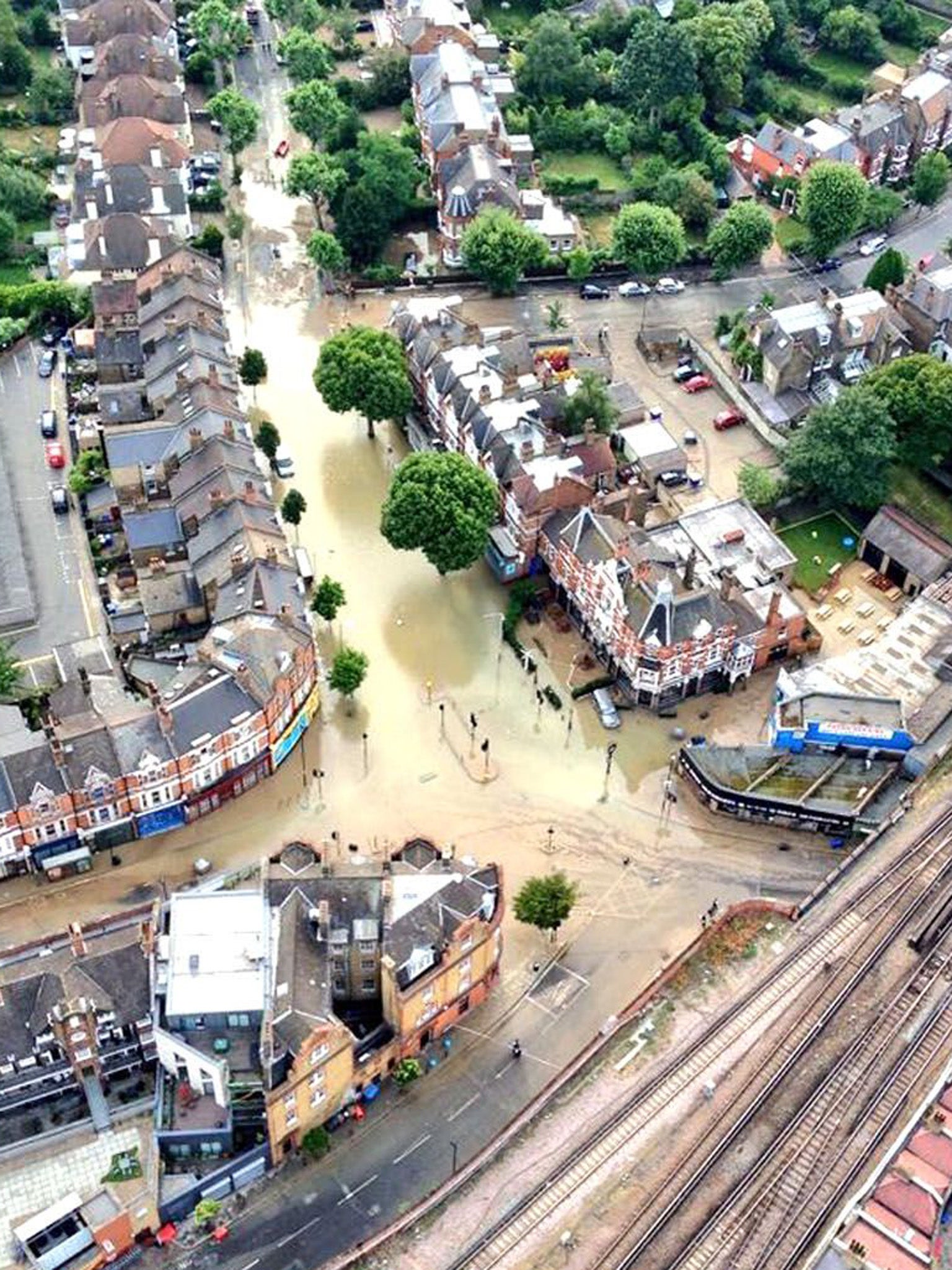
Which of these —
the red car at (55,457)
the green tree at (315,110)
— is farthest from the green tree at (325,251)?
the red car at (55,457)

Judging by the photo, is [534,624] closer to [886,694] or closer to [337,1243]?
[886,694]

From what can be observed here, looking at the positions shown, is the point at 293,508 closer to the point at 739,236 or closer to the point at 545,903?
the point at 545,903

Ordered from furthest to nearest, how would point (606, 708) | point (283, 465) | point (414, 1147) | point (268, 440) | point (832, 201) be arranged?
point (832, 201) < point (283, 465) < point (268, 440) < point (606, 708) < point (414, 1147)

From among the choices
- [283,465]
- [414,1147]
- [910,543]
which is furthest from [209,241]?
[414,1147]

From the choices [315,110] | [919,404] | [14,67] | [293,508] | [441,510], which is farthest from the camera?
[14,67]

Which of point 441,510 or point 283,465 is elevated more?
point 441,510

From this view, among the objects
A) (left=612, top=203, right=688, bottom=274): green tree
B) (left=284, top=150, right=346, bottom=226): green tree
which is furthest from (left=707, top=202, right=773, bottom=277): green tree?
(left=284, top=150, right=346, bottom=226): green tree

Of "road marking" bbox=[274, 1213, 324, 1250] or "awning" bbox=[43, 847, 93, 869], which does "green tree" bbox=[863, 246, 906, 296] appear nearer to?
"awning" bbox=[43, 847, 93, 869]

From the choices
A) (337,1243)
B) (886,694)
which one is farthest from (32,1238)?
(886,694)
